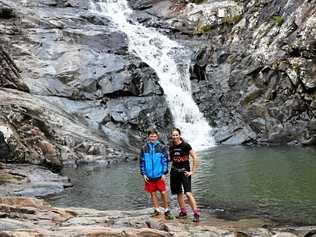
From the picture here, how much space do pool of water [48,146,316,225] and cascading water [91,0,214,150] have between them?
→ 9.57m

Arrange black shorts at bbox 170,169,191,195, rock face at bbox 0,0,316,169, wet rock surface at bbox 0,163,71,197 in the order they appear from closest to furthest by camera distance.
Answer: black shorts at bbox 170,169,191,195 < wet rock surface at bbox 0,163,71,197 < rock face at bbox 0,0,316,169

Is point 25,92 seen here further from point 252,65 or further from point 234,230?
point 234,230

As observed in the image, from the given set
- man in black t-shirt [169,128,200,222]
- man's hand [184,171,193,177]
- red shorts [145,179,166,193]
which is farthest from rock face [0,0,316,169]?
man's hand [184,171,193,177]

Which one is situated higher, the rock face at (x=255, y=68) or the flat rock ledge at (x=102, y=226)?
the rock face at (x=255, y=68)

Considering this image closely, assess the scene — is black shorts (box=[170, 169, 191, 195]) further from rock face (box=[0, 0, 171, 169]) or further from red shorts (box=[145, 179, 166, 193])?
rock face (box=[0, 0, 171, 169])

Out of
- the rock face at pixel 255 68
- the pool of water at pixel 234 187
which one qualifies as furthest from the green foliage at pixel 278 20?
the pool of water at pixel 234 187

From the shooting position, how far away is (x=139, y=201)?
1585 cm

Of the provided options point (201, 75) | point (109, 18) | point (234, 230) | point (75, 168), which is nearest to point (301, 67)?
point (201, 75)

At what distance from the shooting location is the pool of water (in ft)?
44.9

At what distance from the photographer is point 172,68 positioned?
4019 centimetres

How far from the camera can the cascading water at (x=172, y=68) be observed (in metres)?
36.7

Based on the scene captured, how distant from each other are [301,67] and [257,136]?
5.29 m

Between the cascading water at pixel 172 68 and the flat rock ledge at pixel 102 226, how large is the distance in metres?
22.2

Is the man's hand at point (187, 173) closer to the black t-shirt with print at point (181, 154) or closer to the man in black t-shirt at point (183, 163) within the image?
the man in black t-shirt at point (183, 163)
